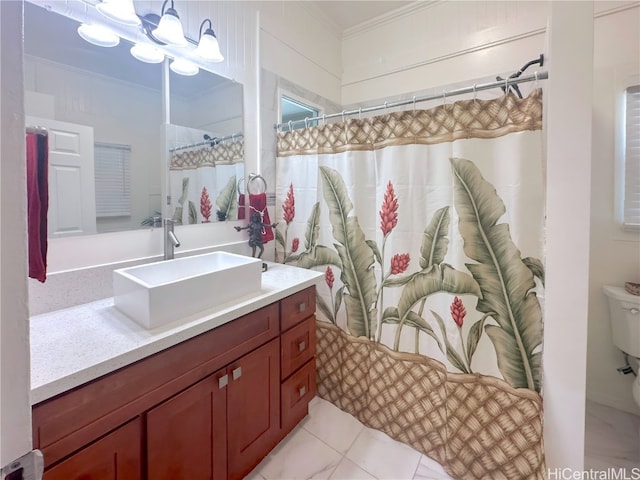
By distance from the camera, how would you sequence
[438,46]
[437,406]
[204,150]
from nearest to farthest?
[437,406] → [204,150] → [438,46]

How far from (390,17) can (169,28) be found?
1720 millimetres

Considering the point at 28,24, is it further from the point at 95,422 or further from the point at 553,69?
the point at 553,69

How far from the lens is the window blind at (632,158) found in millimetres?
1610

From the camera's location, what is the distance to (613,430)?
5.13ft

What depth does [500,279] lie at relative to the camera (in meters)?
1.24

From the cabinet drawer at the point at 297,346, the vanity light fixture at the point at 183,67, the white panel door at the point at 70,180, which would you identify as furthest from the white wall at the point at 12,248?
the vanity light fixture at the point at 183,67

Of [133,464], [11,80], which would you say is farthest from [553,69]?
[133,464]

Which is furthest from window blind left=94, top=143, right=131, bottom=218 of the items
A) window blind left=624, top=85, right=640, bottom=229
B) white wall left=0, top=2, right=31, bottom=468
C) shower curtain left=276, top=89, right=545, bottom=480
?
window blind left=624, top=85, right=640, bottom=229

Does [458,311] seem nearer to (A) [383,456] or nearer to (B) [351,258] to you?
(B) [351,258]

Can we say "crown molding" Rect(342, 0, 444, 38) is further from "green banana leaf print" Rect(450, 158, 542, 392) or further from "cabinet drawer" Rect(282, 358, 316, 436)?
"cabinet drawer" Rect(282, 358, 316, 436)

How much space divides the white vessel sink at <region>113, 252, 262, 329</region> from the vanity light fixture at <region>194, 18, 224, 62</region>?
105cm

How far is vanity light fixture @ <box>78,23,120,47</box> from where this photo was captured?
1.14 m

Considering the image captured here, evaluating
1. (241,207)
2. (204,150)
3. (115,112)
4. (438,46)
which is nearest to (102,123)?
(115,112)

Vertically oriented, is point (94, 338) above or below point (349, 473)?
above
